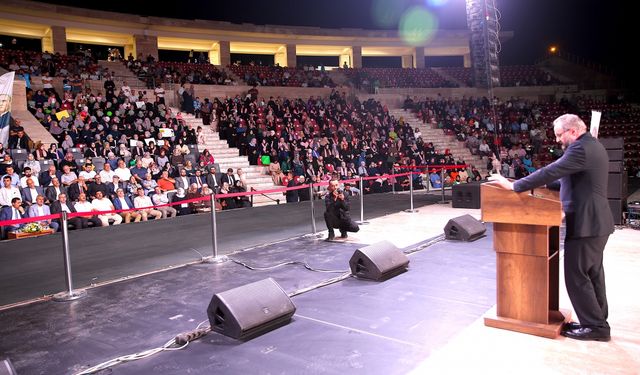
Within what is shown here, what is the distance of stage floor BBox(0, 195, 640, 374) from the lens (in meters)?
3.05

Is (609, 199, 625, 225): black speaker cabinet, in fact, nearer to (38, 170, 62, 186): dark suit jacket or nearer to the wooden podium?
the wooden podium

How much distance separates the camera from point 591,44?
29.9 metres

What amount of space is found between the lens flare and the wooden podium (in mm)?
28333

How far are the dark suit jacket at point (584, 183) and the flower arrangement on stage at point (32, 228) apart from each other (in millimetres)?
8894

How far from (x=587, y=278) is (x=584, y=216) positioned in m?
0.42

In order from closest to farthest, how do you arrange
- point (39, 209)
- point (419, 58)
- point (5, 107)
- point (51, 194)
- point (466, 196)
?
point (39, 209)
point (51, 194)
point (466, 196)
point (5, 107)
point (419, 58)

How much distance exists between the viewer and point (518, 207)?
3.28 metres

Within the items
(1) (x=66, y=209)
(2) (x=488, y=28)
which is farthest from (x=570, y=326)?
(1) (x=66, y=209)

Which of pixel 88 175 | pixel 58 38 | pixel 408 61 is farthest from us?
pixel 408 61

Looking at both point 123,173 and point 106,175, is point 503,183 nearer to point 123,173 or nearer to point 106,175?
point 106,175

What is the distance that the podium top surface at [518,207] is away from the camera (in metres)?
3.15

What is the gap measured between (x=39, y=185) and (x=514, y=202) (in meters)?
10.0

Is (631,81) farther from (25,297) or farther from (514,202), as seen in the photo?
(25,297)

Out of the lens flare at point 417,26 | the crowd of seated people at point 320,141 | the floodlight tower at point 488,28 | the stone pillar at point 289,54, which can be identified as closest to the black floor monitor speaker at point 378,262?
the floodlight tower at point 488,28
